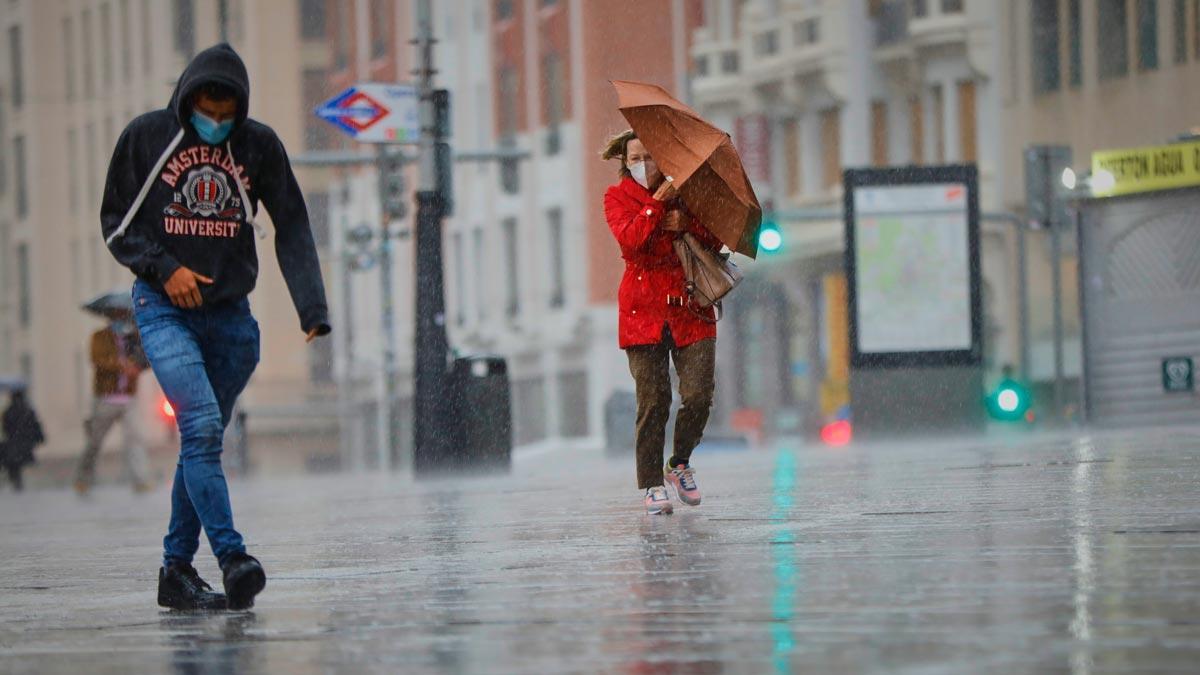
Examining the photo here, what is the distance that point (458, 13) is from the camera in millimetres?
66188

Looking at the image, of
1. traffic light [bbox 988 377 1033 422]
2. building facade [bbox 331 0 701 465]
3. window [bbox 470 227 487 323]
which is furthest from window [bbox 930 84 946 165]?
traffic light [bbox 988 377 1033 422]

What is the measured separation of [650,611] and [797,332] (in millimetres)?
45079

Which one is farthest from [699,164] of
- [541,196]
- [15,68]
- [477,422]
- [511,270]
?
[15,68]

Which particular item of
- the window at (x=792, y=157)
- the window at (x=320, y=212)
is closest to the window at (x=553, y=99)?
the window at (x=792, y=157)

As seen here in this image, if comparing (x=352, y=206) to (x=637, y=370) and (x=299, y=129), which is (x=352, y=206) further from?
(x=637, y=370)

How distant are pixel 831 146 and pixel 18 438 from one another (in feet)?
58.7

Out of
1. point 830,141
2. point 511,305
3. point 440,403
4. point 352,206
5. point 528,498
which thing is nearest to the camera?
point 528,498

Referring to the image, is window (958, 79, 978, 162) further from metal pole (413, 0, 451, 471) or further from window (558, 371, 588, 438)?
metal pole (413, 0, 451, 471)

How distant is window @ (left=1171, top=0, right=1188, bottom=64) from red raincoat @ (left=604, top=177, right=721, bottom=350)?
28.8 m

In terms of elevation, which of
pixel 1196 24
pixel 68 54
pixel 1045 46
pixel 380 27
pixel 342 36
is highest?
pixel 68 54

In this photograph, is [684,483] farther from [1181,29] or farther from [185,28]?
[185,28]

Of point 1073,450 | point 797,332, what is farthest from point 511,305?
point 1073,450

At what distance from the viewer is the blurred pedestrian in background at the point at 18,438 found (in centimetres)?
3981

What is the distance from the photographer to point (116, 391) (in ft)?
91.1
